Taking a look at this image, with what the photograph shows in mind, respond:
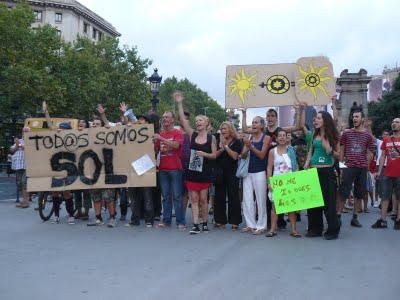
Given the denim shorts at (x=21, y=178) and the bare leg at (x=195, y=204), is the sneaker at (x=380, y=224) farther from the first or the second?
the denim shorts at (x=21, y=178)

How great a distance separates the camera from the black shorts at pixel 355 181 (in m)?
9.50

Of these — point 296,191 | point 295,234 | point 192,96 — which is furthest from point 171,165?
point 192,96

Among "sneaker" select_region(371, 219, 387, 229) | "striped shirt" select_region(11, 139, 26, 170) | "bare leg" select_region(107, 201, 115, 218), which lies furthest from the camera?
"striped shirt" select_region(11, 139, 26, 170)

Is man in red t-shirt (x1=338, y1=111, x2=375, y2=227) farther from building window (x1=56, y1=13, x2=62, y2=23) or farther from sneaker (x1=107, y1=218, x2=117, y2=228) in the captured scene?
building window (x1=56, y1=13, x2=62, y2=23)

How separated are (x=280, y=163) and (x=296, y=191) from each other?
0.55 m

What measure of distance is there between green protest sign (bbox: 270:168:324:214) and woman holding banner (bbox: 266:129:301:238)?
164mm

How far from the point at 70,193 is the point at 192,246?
3.68 m

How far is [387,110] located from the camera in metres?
54.3

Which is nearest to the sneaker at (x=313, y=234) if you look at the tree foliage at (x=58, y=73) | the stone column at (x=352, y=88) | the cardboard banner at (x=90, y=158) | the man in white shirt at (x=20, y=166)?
the cardboard banner at (x=90, y=158)

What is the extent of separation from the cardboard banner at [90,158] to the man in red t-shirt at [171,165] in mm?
323

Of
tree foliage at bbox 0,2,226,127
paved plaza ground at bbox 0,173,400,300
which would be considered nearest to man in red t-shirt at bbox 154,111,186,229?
paved plaza ground at bbox 0,173,400,300

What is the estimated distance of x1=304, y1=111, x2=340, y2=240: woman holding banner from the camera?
848 cm

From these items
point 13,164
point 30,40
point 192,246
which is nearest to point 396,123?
point 192,246

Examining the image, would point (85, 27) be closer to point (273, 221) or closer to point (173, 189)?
point (173, 189)
